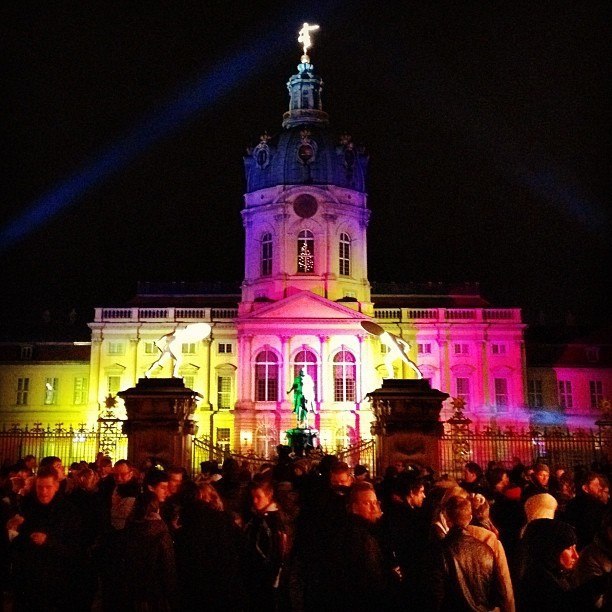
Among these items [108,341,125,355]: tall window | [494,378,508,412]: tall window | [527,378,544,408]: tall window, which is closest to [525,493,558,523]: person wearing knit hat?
[494,378,508,412]: tall window

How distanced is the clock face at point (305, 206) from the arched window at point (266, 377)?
10761 mm

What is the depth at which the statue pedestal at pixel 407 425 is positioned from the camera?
20266 millimetres

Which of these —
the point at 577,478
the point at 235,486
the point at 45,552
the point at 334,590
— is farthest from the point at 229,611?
the point at 577,478

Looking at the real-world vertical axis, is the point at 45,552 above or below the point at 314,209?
below

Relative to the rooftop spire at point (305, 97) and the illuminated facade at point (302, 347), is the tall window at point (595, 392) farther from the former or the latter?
the rooftop spire at point (305, 97)

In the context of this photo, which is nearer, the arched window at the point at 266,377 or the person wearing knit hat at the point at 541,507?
the person wearing knit hat at the point at 541,507

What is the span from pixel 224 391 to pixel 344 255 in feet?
45.1

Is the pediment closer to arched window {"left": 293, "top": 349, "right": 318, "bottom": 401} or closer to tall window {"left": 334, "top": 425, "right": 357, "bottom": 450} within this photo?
arched window {"left": 293, "top": 349, "right": 318, "bottom": 401}

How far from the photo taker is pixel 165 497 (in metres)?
8.75

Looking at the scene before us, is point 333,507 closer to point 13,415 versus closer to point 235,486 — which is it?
point 235,486

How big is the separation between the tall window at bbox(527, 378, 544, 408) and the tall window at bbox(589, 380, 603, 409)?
13.1 ft

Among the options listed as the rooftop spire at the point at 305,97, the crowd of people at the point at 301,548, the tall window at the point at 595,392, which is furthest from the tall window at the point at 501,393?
the crowd of people at the point at 301,548

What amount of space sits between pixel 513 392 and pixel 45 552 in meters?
51.9

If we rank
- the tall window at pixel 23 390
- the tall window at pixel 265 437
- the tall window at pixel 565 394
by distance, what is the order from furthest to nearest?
the tall window at pixel 23 390 → the tall window at pixel 565 394 → the tall window at pixel 265 437
